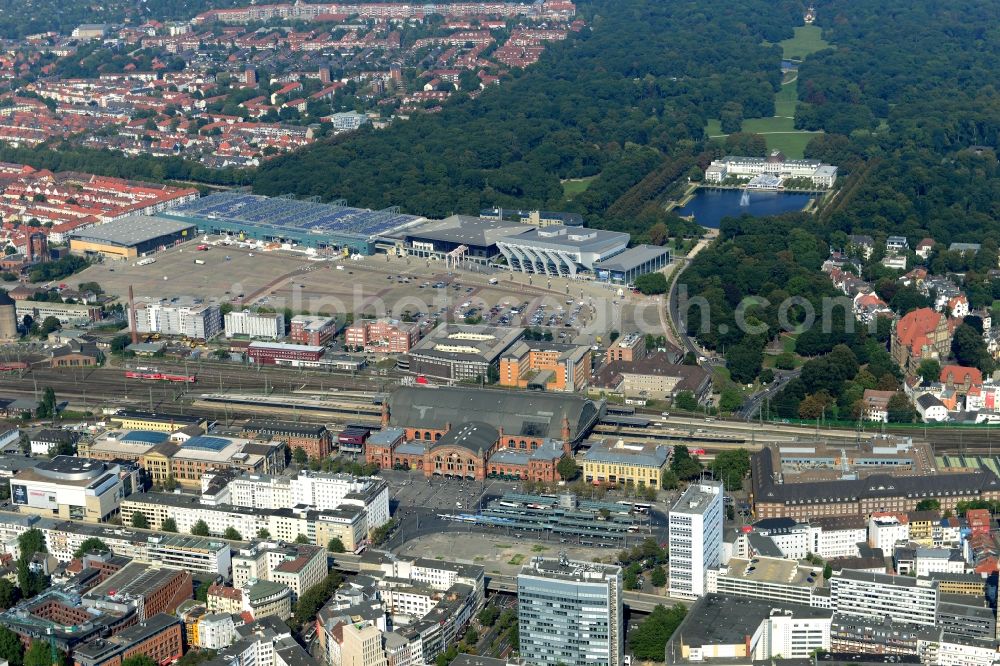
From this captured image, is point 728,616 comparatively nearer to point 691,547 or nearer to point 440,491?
point 691,547

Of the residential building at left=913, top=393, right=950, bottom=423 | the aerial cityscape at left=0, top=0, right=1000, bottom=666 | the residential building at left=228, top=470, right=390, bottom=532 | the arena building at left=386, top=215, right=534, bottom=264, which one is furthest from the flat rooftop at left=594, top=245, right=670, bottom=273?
the residential building at left=228, top=470, right=390, bottom=532

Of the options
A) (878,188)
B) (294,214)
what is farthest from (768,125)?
(294,214)

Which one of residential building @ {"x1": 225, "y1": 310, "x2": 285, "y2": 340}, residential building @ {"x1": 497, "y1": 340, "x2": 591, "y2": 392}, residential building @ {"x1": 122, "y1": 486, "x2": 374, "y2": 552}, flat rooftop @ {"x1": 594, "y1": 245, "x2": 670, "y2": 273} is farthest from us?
flat rooftop @ {"x1": 594, "y1": 245, "x2": 670, "y2": 273}

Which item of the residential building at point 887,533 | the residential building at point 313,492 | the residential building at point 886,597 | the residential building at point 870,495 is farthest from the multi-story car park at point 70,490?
the residential building at point 887,533

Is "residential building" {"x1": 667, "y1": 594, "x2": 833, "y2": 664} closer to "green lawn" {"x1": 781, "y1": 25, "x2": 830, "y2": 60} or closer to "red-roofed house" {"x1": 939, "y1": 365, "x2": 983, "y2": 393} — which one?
"red-roofed house" {"x1": 939, "y1": 365, "x2": 983, "y2": 393}

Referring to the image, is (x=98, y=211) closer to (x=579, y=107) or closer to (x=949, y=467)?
(x=579, y=107)
